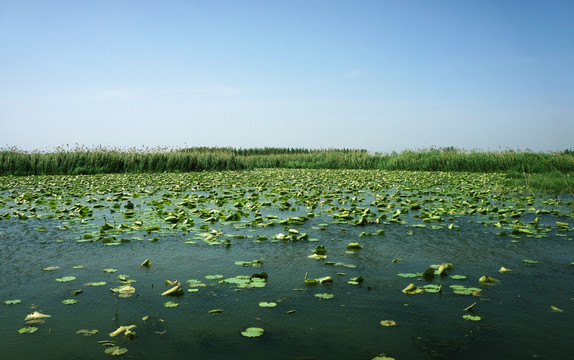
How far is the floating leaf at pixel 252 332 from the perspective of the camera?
2.91 m

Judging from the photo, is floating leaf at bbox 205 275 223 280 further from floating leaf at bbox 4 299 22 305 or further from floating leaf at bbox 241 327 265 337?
floating leaf at bbox 4 299 22 305

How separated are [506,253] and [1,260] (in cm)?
665

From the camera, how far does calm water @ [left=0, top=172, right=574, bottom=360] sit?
9.09 ft

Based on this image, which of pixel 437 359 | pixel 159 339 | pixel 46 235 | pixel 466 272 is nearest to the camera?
pixel 437 359

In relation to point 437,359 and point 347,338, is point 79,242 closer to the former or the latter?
point 347,338

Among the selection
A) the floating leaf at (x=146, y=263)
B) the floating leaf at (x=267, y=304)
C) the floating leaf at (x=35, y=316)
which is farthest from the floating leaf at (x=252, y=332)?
the floating leaf at (x=146, y=263)

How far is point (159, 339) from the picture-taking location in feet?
9.46

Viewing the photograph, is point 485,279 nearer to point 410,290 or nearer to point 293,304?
point 410,290

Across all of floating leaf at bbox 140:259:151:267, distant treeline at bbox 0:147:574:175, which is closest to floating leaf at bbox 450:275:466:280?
floating leaf at bbox 140:259:151:267

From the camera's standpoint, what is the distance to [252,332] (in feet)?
9.66

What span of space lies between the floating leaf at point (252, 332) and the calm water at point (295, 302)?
0.04 meters

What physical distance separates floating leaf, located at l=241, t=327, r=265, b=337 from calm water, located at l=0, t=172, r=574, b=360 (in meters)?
0.04

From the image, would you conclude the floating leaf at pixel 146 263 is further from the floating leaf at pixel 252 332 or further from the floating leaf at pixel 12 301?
the floating leaf at pixel 252 332

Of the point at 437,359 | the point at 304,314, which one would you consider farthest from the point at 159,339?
the point at 437,359
